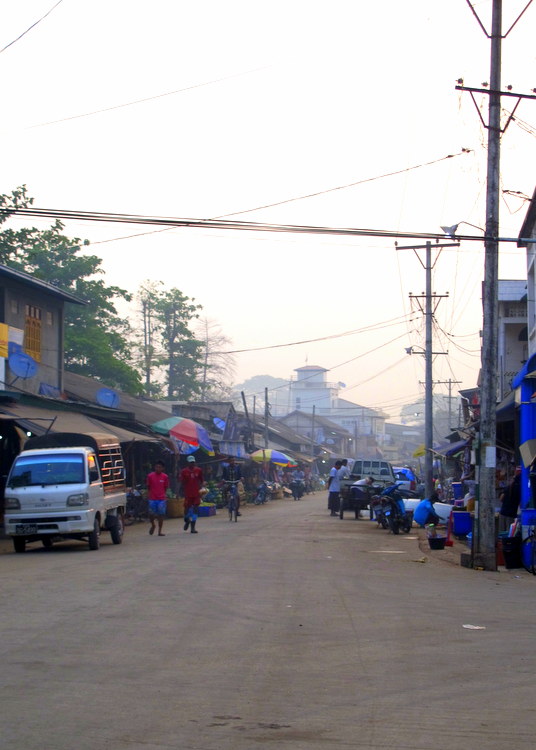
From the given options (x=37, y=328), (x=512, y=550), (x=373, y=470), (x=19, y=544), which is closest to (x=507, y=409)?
(x=512, y=550)

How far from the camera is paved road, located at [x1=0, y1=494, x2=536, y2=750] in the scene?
19.4 ft

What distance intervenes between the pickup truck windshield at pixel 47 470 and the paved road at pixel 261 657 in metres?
3.03

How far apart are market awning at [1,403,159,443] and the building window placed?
3703 mm

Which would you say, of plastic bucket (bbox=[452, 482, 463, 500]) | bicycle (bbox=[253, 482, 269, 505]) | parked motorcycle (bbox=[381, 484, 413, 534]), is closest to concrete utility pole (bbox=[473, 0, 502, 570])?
parked motorcycle (bbox=[381, 484, 413, 534])

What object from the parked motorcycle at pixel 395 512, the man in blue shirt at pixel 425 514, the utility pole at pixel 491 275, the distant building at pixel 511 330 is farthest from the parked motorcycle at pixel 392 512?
the utility pole at pixel 491 275

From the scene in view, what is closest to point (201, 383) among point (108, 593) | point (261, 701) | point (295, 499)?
point (295, 499)

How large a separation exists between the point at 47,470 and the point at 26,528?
1.30 metres

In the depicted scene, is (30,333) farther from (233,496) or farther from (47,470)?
(47,470)

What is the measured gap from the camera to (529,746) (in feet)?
18.5

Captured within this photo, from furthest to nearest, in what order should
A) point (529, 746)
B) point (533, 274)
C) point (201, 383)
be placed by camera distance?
point (201, 383)
point (533, 274)
point (529, 746)

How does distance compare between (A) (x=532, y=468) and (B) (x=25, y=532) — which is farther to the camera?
(B) (x=25, y=532)

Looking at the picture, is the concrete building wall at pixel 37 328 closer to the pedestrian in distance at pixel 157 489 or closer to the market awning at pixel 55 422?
the market awning at pixel 55 422

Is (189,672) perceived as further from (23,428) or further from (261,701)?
(23,428)

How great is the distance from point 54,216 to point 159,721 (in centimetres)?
1225
